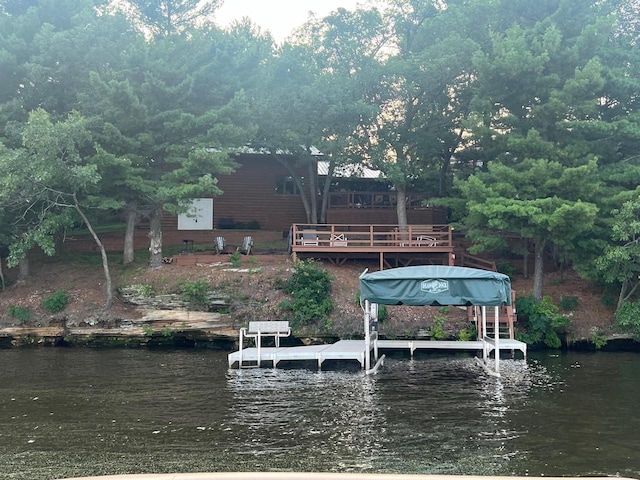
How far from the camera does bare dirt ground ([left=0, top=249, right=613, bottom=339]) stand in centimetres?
2055

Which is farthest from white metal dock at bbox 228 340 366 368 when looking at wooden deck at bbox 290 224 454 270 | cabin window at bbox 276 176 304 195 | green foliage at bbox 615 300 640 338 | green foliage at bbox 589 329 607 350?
cabin window at bbox 276 176 304 195

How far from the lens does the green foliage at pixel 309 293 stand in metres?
20.6

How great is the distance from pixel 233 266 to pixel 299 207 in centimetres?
959

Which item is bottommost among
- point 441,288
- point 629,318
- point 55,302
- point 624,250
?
point 629,318

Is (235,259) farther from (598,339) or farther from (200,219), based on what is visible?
(598,339)

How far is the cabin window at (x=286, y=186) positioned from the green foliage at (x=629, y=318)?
59.0 feet

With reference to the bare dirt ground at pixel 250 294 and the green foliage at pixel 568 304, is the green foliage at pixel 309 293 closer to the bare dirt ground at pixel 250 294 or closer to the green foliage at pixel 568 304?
the bare dirt ground at pixel 250 294

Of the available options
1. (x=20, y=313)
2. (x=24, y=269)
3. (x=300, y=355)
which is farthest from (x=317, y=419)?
(x=24, y=269)

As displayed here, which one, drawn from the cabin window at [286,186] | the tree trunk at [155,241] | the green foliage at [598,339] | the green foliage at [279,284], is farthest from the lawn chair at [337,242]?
the green foliage at [598,339]

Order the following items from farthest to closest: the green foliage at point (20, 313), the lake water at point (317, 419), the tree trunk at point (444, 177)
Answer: the tree trunk at point (444, 177) < the green foliage at point (20, 313) < the lake water at point (317, 419)

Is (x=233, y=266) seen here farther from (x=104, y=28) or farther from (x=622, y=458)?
(x=622, y=458)

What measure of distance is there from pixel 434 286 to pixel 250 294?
29.3 ft

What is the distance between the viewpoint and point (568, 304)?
70.1ft

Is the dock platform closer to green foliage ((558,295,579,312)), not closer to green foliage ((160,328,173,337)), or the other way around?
green foliage ((558,295,579,312))
